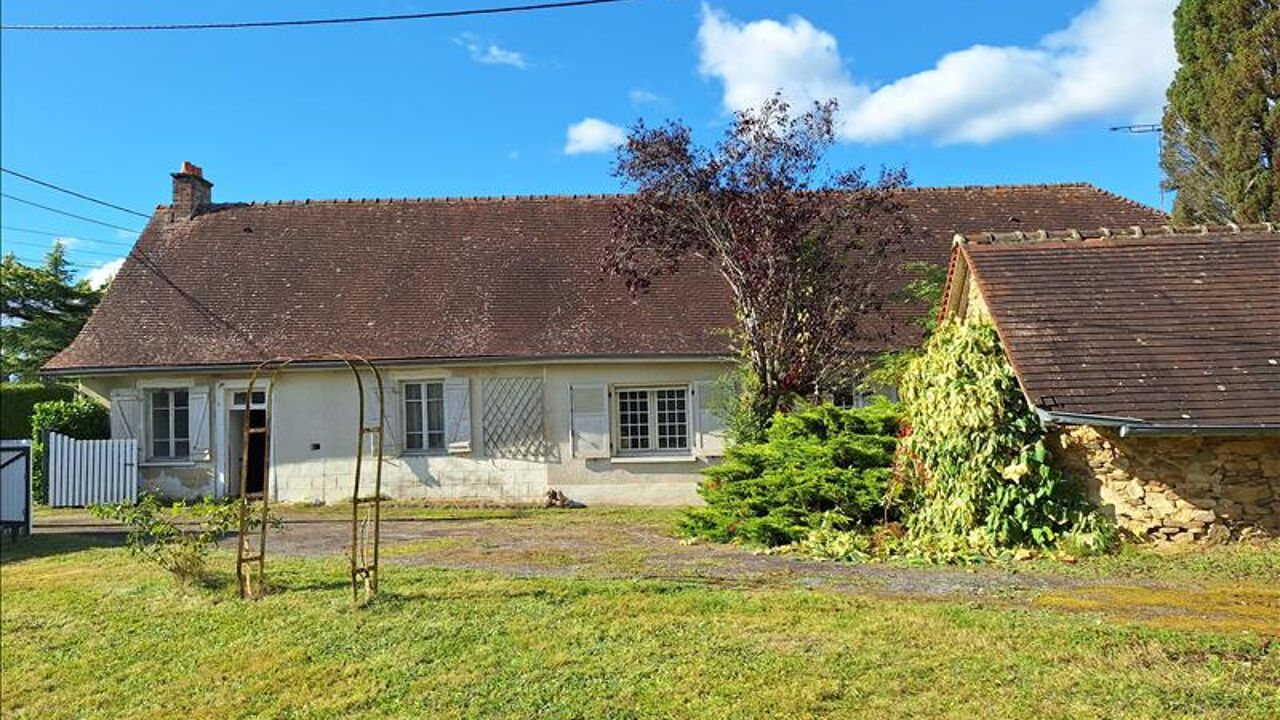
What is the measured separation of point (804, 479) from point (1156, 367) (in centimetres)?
346

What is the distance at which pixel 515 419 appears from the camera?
13922 millimetres

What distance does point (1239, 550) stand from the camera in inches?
301

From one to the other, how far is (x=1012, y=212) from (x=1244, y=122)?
15.3 feet

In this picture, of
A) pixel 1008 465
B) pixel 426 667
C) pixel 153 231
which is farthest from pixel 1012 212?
pixel 153 231

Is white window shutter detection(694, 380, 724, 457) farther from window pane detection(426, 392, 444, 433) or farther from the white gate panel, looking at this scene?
the white gate panel

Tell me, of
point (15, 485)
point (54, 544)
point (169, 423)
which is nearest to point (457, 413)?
point (169, 423)

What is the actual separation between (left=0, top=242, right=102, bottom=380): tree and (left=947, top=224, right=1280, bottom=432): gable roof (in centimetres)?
2420

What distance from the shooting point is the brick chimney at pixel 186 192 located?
55.9ft

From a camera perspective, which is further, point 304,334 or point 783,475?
point 304,334

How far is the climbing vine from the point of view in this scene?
26.7 feet

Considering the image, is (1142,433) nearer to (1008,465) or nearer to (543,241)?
(1008,465)

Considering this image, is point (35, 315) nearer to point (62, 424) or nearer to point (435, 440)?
point (62, 424)

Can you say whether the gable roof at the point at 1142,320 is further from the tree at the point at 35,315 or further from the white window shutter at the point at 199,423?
the tree at the point at 35,315

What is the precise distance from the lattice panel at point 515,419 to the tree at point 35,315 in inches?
653
